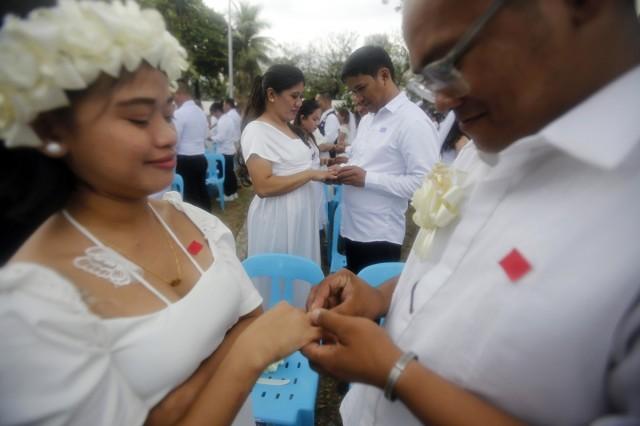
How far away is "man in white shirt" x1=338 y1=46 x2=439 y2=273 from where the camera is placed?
315 centimetres

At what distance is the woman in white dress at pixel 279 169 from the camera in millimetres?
3418

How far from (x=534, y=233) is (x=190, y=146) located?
23.7ft

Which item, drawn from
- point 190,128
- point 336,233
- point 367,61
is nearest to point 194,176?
point 190,128

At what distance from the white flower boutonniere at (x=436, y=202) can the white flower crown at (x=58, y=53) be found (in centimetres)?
99

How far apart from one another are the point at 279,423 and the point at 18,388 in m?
1.50

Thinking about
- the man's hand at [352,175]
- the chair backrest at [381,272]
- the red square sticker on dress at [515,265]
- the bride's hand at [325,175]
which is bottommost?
the chair backrest at [381,272]

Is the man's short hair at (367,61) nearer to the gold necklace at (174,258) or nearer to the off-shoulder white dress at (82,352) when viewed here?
the gold necklace at (174,258)

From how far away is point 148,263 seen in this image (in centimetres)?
135

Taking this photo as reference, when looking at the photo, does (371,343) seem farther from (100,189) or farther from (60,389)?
(100,189)

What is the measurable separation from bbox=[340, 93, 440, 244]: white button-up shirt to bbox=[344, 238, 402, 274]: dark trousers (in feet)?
0.21

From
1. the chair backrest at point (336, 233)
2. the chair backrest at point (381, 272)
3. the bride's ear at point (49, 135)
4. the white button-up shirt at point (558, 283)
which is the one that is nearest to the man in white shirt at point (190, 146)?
the chair backrest at point (336, 233)

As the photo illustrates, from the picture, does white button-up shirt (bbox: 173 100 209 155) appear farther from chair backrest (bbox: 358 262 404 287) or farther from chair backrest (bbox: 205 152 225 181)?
chair backrest (bbox: 358 262 404 287)

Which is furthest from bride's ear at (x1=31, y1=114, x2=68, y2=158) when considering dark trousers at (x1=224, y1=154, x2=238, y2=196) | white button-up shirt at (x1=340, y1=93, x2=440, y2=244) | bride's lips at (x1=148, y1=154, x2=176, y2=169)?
dark trousers at (x1=224, y1=154, x2=238, y2=196)

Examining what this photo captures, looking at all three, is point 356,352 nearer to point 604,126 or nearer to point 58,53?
point 604,126
